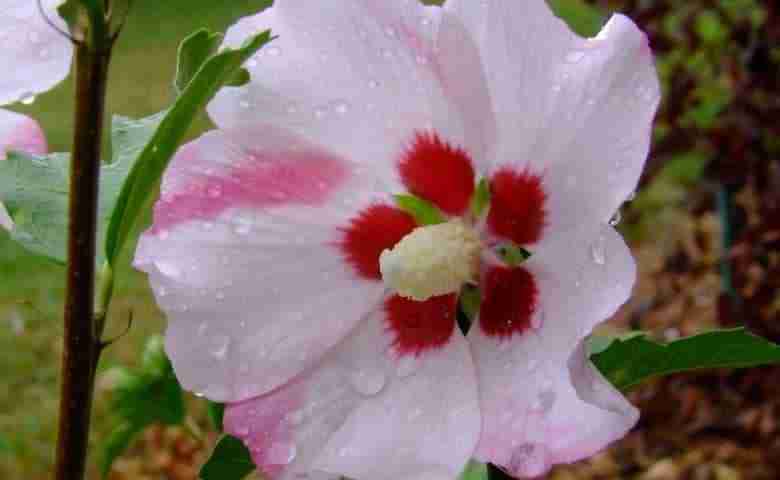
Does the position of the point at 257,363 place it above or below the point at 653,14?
above

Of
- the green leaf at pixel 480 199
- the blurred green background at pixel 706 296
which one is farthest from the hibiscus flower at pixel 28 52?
the blurred green background at pixel 706 296

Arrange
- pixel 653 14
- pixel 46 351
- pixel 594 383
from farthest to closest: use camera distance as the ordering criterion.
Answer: pixel 46 351 < pixel 653 14 < pixel 594 383

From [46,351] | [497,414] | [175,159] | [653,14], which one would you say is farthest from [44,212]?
[46,351]

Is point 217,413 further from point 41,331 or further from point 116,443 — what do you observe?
point 41,331

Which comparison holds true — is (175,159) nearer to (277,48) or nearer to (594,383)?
(277,48)

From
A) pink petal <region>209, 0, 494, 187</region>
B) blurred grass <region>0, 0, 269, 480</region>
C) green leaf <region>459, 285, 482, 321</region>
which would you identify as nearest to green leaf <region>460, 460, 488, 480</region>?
green leaf <region>459, 285, 482, 321</region>

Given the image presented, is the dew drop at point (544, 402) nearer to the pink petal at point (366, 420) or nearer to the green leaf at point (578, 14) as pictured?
the pink petal at point (366, 420)

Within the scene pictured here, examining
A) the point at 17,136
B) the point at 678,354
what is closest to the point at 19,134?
the point at 17,136

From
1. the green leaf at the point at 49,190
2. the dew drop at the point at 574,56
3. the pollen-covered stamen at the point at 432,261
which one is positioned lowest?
the pollen-covered stamen at the point at 432,261
